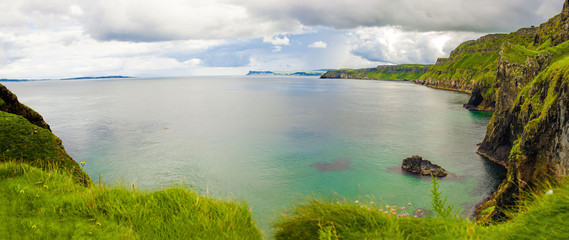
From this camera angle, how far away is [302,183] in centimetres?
4341

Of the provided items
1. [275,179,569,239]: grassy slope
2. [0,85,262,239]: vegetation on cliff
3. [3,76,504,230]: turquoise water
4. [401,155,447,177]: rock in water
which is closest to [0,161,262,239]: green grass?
[0,85,262,239]: vegetation on cliff

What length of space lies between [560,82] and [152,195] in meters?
42.1

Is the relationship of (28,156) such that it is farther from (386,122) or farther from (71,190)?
(386,122)

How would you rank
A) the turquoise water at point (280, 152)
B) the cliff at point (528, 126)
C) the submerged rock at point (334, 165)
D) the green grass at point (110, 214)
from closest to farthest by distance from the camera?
the green grass at point (110, 214) < the cliff at point (528, 126) < the turquoise water at point (280, 152) < the submerged rock at point (334, 165)

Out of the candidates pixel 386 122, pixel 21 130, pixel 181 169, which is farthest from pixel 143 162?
pixel 386 122

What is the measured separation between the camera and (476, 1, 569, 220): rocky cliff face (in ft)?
99.6

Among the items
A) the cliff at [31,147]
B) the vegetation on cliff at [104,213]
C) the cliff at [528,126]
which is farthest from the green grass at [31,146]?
the cliff at [528,126]

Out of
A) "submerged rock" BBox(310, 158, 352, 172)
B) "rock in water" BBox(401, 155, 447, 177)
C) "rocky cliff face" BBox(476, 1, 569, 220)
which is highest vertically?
"rocky cliff face" BBox(476, 1, 569, 220)

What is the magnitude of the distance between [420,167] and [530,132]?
1503 centimetres

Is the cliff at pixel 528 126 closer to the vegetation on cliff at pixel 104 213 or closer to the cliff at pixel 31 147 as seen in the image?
the vegetation on cliff at pixel 104 213

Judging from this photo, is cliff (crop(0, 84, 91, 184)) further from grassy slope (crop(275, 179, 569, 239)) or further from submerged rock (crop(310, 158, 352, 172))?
submerged rock (crop(310, 158, 352, 172))

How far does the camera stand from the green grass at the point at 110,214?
782 centimetres

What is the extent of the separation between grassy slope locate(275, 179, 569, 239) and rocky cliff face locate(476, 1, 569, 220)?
2104 millimetres

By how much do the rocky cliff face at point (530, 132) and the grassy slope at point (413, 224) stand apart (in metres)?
2.10
